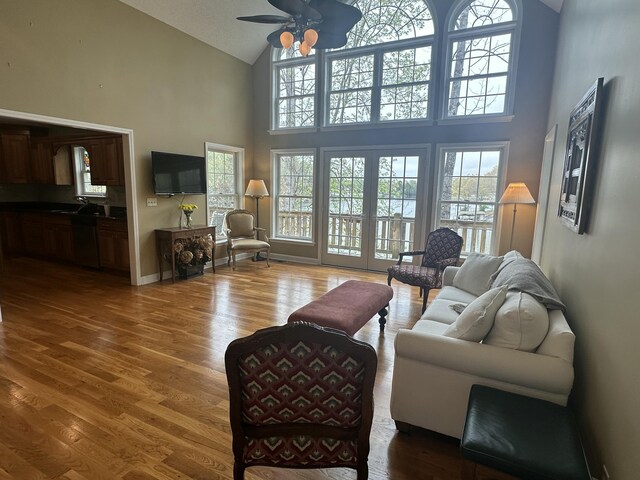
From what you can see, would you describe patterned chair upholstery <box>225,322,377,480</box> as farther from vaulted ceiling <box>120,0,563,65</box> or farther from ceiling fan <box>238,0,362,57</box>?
vaulted ceiling <box>120,0,563,65</box>

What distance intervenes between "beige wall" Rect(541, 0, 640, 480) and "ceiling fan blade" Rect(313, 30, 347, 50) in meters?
2.06

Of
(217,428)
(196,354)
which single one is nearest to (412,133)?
(196,354)

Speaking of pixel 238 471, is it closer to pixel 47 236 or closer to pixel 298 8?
pixel 298 8

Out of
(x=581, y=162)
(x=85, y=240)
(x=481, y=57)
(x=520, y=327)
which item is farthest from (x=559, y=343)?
(x=85, y=240)

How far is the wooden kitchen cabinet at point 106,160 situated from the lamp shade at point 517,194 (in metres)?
5.47

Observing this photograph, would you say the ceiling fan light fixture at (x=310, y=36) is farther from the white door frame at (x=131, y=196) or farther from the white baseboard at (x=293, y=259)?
the white baseboard at (x=293, y=259)

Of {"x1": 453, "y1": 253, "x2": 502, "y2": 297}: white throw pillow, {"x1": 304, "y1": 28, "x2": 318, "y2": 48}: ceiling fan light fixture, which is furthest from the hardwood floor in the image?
{"x1": 304, "y1": 28, "x2": 318, "y2": 48}: ceiling fan light fixture

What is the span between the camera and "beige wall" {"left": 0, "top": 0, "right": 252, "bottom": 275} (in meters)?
3.74

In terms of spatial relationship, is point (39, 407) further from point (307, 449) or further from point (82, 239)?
A: point (82, 239)

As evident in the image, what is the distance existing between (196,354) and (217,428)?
107 centimetres

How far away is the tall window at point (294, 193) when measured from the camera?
671 centimetres

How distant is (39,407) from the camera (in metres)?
2.34

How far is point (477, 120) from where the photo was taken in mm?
5156

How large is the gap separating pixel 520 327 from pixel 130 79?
5.37m
